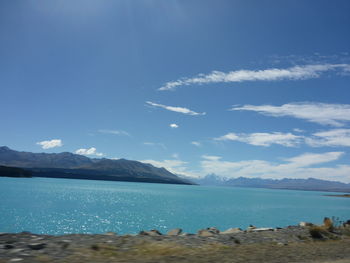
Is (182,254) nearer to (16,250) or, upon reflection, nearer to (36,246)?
(36,246)

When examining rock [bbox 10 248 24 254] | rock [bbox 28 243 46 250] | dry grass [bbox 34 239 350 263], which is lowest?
dry grass [bbox 34 239 350 263]

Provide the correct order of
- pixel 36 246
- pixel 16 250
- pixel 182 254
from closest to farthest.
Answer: pixel 16 250 → pixel 36 246 → pixel 182 254

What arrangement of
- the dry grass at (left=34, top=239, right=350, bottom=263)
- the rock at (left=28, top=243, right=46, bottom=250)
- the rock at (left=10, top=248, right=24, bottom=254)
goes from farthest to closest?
the rock at (left=28, top=243, right=46, bottom=250)
the dry grass at (left=34, top=239, right=350, bottom=263)
the rock at (left=10, top=248, right=24, bottom=254)

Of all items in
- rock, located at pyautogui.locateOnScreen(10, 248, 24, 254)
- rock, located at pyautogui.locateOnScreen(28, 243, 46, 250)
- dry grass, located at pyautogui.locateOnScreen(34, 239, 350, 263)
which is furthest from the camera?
rock, located at pyautogui.locateOnScreen(28, 243, 46, 250)

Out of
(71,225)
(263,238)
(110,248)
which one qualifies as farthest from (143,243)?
(71,225)

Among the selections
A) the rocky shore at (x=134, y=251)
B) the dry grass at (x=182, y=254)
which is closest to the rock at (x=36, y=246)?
the rocky shore at (x=134, y=251)

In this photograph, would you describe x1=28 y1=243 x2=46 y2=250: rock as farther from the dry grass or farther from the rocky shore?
the dry grass

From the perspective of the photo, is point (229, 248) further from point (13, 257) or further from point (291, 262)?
point (13, 257)

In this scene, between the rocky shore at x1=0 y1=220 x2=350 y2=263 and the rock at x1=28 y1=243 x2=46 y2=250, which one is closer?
the rocky shore at x1=0 y1=220 x2=350 y2=263

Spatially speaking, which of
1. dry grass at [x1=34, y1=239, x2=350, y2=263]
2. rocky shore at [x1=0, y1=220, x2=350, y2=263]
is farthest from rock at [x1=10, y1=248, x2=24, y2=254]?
dry grass at [x1=34, y1=239, x2=350, y2=263]

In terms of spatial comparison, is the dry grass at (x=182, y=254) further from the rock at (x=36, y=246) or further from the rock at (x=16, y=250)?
the rock at (x=16, y=250)

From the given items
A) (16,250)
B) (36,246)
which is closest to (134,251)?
(36,246)

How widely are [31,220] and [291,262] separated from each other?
48.2m

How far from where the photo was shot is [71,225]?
153 feet
